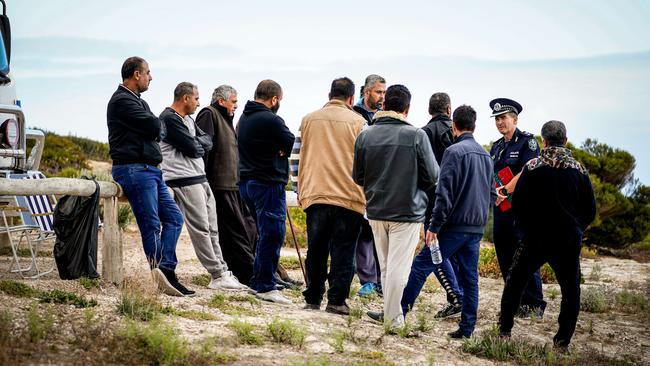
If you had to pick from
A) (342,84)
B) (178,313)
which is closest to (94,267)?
(178,313)

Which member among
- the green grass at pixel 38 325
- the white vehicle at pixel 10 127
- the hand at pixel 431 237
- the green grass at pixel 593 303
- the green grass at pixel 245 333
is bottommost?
the green grass at pixel 593 303

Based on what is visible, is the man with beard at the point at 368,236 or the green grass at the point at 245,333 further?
the man with beard at the point at 368,236

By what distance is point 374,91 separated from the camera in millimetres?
8594

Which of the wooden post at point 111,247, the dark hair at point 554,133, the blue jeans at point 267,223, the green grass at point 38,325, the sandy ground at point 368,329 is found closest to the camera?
the green grass at point 38,325

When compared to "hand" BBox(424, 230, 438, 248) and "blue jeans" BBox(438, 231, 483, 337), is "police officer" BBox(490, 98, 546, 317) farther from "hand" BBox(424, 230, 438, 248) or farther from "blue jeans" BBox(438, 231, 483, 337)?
"hand" BBox(424, 230, 438, 248)

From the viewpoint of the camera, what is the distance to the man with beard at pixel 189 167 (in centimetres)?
789

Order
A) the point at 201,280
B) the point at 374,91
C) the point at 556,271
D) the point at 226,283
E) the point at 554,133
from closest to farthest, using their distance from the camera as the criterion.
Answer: the point at 556,271 < the point at 554,133 < the point at 226,283 < the point at 374,91 < the point at 201,280

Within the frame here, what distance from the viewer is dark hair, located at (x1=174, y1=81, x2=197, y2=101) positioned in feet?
26.2

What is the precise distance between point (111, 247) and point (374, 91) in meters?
3.18

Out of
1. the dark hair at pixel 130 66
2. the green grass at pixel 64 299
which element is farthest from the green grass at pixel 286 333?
the dark hair at pixel 130 66

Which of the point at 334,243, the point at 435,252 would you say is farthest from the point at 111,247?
the point at 435,252

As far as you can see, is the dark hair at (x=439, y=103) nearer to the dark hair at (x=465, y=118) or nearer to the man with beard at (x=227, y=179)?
the dark hair at (x=465, y=118)

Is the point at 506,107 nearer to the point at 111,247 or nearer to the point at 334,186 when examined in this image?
the point at 334,186

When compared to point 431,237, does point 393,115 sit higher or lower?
higher
